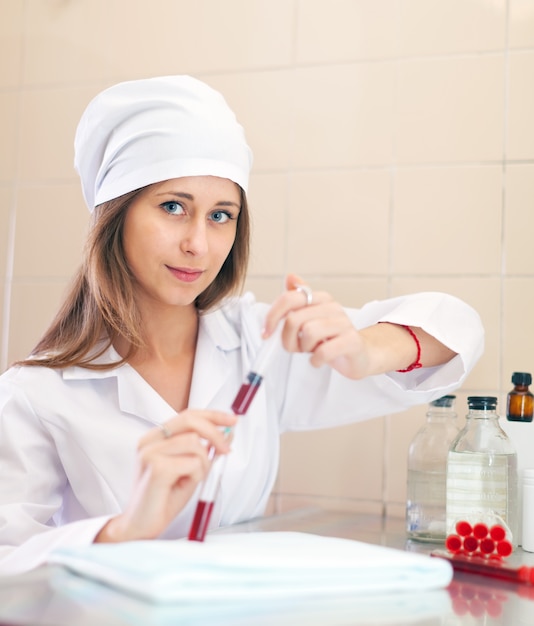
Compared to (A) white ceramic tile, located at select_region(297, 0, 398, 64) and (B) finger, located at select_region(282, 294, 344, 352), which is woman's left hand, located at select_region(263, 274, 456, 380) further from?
(A) white ceramic tile, located at select_region(297, 0, 398, 64)

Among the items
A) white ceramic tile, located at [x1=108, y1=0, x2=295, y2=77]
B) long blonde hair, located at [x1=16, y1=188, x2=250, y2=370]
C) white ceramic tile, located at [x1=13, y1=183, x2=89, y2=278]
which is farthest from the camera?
white ceramic tile, located at [x1=13, y1=183, x2=89, y2=278]

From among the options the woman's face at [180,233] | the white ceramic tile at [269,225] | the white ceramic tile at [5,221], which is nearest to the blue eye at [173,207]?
the woman's face at [180,233]

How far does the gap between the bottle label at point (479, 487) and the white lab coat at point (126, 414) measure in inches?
5.2

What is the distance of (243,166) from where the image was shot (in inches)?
47.6

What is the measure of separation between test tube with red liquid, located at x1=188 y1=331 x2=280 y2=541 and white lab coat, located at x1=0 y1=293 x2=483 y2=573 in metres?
0.33

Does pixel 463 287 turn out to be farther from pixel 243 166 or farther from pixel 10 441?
pixel 10 441

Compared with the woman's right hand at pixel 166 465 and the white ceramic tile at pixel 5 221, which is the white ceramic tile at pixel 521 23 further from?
the white ceramic tile at pixel 5 221

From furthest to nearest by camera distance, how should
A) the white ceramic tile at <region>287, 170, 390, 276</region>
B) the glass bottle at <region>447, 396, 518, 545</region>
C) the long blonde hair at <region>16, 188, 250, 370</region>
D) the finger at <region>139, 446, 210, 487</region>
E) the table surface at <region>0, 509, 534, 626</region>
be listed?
the white ceramic tile at <region>287, 170, 390, 276</region> < the long blonde hair at <region>16, 188, 250, 370</region> < the glass bottle at <region>447, 396, 518, 545</region> < the finger at <region>139, 446, 210, 487</region> < the table surface at <region>0, 509, 534, 626</region>

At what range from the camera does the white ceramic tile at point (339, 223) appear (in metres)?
1.59

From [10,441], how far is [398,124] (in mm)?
955

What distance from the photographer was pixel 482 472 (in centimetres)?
111

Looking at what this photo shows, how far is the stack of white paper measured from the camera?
2.12 ft

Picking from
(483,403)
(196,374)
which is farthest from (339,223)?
(483,403)

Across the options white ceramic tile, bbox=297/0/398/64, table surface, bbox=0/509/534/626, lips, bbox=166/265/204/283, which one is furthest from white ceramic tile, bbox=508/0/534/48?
table surface, bbox=0/509/534/626
